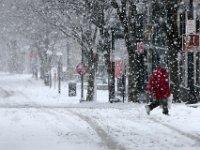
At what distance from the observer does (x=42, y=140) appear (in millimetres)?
12742

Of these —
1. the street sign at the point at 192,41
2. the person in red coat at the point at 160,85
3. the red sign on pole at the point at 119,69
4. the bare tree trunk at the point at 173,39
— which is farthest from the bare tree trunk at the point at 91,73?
the person in red coat at the point at 160,85

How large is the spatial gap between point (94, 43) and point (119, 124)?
1574 centimetres

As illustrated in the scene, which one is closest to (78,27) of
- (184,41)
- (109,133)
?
(184,41)

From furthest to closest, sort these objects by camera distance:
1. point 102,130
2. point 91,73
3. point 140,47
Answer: point 91,73 → point 140,47 → point 102,130

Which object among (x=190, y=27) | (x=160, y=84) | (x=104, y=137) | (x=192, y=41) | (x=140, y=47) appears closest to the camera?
(x=104, y=137)

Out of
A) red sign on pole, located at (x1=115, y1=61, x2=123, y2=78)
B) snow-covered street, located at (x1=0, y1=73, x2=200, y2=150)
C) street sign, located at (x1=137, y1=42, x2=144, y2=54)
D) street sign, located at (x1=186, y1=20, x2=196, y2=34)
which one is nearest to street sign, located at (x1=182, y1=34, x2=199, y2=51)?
street sign, located at (x1=186, y1=20, x2=196, y2=34)

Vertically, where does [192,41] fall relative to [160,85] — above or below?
above

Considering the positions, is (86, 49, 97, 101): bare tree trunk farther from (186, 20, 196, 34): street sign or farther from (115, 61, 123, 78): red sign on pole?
(186, 20, 196, 34): street sign

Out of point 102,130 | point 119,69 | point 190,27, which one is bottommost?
point 102,130

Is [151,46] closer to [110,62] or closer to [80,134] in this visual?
[110,62]

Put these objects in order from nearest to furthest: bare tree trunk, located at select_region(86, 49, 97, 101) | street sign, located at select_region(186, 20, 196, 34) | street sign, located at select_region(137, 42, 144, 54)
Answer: street sign, located at select_region(186, 20, 196, 34), street sign, located at select_region(137, 42, 144, 54), bare tree trunk, located at select_region(86, 49, 97, 101)

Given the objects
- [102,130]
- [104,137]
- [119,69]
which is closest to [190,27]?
[102,130]

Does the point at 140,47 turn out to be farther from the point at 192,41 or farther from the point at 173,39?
the point at 192,41

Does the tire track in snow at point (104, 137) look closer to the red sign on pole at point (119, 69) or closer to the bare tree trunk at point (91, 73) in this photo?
the red sign on pole at point (119, 69)
